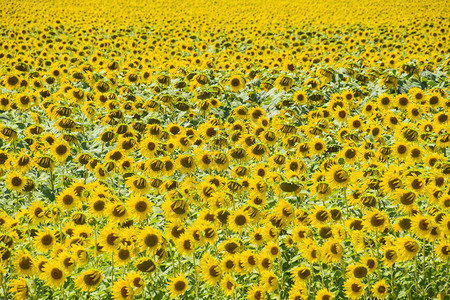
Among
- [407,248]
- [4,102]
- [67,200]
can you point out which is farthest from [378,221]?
[4,102]

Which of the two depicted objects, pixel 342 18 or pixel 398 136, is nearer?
pixel 398 136

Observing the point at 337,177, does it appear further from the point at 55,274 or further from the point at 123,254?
the point at 55,274

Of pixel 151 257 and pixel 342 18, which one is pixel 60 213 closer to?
pixel 151 257

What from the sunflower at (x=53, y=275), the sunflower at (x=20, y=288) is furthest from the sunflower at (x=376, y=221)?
the sunflower at (x=20, y=288)

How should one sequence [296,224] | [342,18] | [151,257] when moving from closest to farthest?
[151,257] < [296,224] < [342,18]

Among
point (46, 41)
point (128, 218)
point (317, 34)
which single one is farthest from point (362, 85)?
point (46, 41)

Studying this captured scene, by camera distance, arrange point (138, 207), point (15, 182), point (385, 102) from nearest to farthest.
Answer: point (138, 207) → point (15, 182) → point (385, 102)
